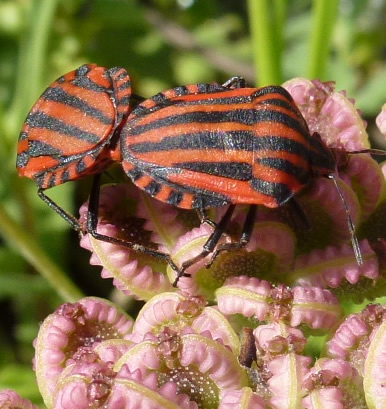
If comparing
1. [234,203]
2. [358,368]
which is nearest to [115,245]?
[234,203]

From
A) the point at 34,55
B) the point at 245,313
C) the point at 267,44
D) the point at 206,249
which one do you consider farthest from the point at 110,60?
the point at 245,313

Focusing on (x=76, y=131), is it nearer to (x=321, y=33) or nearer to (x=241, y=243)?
(x=241, y=243)

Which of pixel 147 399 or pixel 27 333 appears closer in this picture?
pixel 147 399

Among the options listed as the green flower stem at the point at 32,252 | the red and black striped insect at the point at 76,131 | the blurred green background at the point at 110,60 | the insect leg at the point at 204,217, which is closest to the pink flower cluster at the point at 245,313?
the insect leg at the point at 204,217

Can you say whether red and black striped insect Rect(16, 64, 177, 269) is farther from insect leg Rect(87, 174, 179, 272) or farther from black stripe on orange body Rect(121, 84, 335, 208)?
black stripe on orange body Rect(121, 84, 335, 208)

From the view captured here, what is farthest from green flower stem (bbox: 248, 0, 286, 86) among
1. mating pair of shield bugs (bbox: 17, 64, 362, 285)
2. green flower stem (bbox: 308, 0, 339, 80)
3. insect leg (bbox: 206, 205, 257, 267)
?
insect leg (bbox: 206, 205, 257, 267)

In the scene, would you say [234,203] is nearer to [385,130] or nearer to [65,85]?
[385,130]
